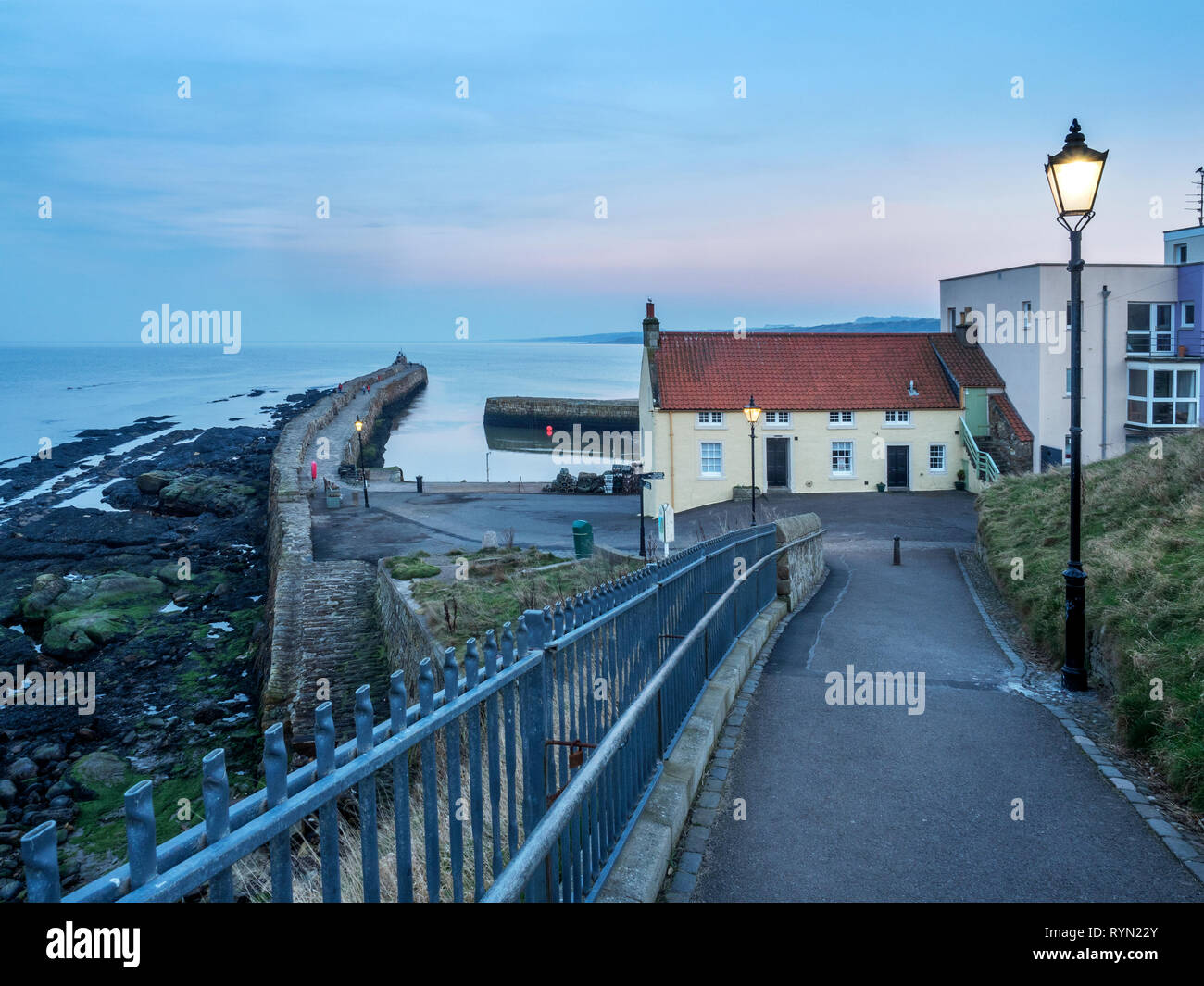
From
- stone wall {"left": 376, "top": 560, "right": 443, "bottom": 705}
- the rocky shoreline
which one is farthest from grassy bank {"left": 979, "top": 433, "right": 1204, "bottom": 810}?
stone wall {"left": 376, "top": 560, "right": 443, "bottom": 705}

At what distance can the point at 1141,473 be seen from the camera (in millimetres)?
15523

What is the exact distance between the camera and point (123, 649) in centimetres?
2247

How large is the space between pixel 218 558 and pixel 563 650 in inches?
1235

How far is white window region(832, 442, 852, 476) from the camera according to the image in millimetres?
39188

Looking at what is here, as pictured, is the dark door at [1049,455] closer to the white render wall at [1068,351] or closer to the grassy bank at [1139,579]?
the white render wall at [1068,351]

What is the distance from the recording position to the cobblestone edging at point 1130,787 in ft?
18.6

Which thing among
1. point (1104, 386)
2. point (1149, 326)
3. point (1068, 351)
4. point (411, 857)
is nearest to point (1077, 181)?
point (411, 857)

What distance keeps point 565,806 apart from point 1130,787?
4.98 metres

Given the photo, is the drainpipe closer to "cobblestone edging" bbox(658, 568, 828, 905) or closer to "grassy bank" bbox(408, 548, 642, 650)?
"grassy bank" bbox(408, 548, 642, 650)

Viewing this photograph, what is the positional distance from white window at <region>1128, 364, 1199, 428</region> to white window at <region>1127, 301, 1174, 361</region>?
4.59 ft

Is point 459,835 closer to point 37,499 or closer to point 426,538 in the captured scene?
point 426,538

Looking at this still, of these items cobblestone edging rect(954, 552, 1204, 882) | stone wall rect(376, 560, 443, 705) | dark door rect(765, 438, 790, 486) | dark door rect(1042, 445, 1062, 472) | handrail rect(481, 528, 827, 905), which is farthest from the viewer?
dark door rect(765, 438, 790, 486)

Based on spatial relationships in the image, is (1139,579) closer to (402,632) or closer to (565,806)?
(565,806)
